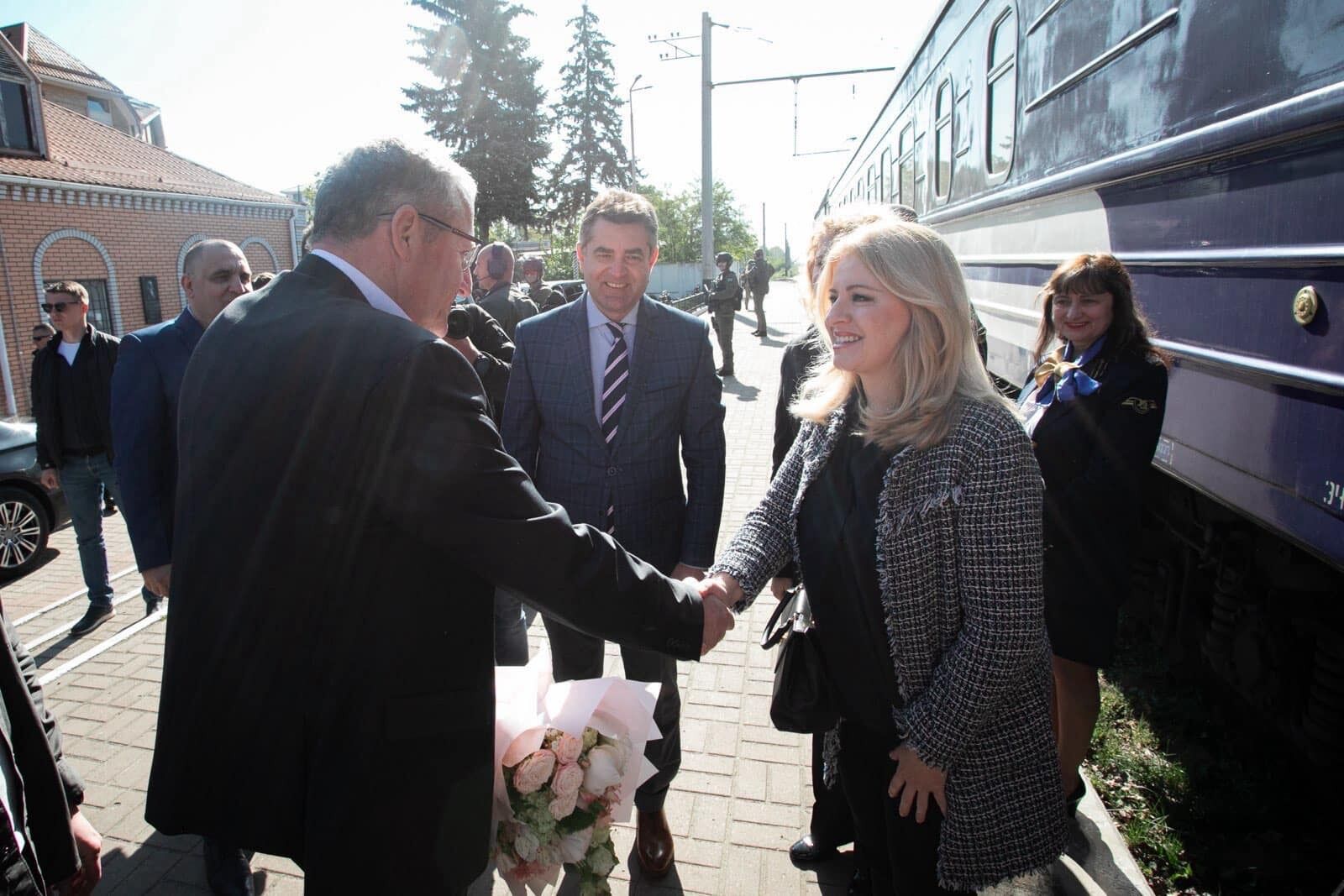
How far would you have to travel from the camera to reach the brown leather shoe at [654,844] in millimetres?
2883

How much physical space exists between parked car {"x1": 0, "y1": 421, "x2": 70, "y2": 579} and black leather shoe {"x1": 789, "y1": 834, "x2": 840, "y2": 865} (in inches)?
257

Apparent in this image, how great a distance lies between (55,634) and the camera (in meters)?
5.34

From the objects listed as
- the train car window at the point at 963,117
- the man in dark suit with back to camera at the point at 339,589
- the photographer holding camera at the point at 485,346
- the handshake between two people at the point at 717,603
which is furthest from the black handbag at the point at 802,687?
the train car window at the point at 963,117

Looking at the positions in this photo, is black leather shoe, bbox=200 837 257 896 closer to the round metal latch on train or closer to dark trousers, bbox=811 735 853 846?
dark trousers, bbox=811 735 853 846

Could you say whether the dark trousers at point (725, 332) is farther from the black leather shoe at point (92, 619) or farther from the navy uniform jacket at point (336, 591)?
the navy uniform jacket at point (336, 591)

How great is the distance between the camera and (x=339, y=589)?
150 centimetres

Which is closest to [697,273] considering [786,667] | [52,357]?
[52,357]

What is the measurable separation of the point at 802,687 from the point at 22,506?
291 inches

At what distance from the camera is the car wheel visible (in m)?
A: 6.66

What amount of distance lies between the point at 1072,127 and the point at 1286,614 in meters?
2.33

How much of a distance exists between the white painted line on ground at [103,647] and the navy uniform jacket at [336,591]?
334 centimetres

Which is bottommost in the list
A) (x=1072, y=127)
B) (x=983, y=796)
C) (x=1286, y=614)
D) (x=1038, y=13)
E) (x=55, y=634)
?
(x=55, y=634)

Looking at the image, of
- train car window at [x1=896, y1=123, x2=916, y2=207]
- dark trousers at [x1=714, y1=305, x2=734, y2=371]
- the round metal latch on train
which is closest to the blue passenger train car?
the round metal latch on train

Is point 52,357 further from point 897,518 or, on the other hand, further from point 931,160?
point 931,160
